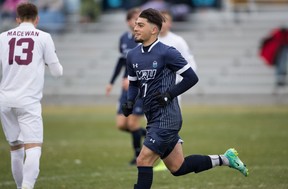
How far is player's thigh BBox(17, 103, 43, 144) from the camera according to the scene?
9.72 m

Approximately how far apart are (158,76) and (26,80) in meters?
1.61

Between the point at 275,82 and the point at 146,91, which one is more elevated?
the point at 146,91

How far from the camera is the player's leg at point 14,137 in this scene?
991 centimetres

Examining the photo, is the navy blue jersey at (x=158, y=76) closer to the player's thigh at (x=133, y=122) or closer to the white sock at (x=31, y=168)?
the white sock at (x=31, y=168)

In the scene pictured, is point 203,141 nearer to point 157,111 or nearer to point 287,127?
point 287,127

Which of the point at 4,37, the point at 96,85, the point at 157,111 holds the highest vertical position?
the point at 4,37

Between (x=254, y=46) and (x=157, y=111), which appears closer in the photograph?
(x=157, y=111)

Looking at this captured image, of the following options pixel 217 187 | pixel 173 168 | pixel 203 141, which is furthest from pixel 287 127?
pixel 173 168

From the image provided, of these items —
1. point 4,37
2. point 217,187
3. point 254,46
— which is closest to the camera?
point 4,37

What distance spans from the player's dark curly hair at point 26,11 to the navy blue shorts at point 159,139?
2.00 metres

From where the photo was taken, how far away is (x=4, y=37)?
392 inches

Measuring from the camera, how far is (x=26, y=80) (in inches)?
386

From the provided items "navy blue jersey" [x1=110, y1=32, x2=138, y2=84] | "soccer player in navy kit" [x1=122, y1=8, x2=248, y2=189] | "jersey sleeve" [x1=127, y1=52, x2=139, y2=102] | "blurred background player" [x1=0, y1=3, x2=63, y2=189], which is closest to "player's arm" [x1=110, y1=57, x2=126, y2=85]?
"navy blue jersey" [x1=110, y1=32, x2=138, y2=84]

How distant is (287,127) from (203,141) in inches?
143
